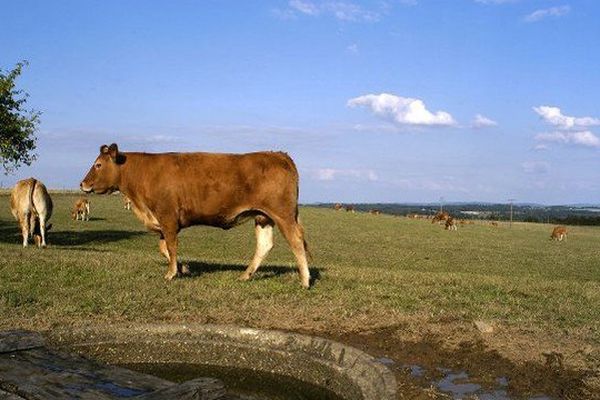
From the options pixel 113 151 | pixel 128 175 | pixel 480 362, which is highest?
pixel 113 151

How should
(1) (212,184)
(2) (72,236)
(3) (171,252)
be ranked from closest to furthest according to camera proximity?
(1) (212,184), (3) (171,252), (2) (72,236)

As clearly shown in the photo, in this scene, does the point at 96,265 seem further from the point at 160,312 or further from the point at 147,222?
the point at 160,312

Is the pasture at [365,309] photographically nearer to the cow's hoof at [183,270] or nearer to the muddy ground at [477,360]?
the muddy ground at [477,360]

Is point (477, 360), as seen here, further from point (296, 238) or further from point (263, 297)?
point (296, 238)

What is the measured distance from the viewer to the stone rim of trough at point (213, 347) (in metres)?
5.93

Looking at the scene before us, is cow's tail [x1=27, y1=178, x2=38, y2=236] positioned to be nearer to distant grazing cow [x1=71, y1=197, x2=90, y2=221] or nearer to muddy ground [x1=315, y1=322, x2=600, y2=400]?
muddy ground [x1=315, y1=322, x2=600, y2=400]

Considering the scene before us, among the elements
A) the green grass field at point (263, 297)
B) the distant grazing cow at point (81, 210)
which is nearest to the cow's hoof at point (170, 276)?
the green grass field at point (263, 297)

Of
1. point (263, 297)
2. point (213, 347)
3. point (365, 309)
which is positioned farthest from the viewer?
point (263, 297)

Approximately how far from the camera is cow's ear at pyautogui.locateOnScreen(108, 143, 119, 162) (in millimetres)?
10984

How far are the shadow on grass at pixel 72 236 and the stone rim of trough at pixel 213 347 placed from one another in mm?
16576

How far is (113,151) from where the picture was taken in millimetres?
11000

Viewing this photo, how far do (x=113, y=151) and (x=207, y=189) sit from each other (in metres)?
2.11

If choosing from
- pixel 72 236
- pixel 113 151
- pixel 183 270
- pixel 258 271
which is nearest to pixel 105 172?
pixel 113 151

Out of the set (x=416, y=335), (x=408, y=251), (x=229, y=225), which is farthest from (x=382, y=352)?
(x=408, y=251)
